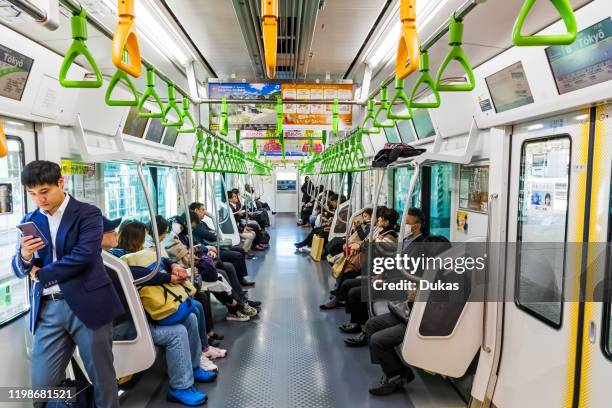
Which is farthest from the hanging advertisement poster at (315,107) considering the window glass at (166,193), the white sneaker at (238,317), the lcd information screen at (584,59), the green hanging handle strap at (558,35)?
the green hanging handle strap at (558,35)

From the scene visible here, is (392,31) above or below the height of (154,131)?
above

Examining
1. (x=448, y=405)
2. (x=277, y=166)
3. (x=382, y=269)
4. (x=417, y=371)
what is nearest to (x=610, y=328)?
(x=448, y=405)

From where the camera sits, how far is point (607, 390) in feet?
7.00

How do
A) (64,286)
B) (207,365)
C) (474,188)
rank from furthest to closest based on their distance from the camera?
1. (474,188)
2. (207,365)
3. (64,286)

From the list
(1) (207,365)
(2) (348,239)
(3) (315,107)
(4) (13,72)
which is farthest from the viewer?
(3) (315,107)

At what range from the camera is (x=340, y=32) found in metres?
4.95

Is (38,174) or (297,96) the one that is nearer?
(38,174)

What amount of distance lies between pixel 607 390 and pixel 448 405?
4.78 ft

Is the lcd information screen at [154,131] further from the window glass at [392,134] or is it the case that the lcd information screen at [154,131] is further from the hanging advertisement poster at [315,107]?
the window glass at [392,134]

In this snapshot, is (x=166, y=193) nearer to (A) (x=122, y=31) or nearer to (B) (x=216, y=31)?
(B) (x=216, y=31)

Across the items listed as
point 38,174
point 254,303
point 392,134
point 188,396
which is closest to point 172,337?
point 188,396

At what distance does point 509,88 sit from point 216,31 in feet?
11.7

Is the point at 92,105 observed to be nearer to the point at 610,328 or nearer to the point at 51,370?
the point at 51,370

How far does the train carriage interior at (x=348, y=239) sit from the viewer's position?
227cm
